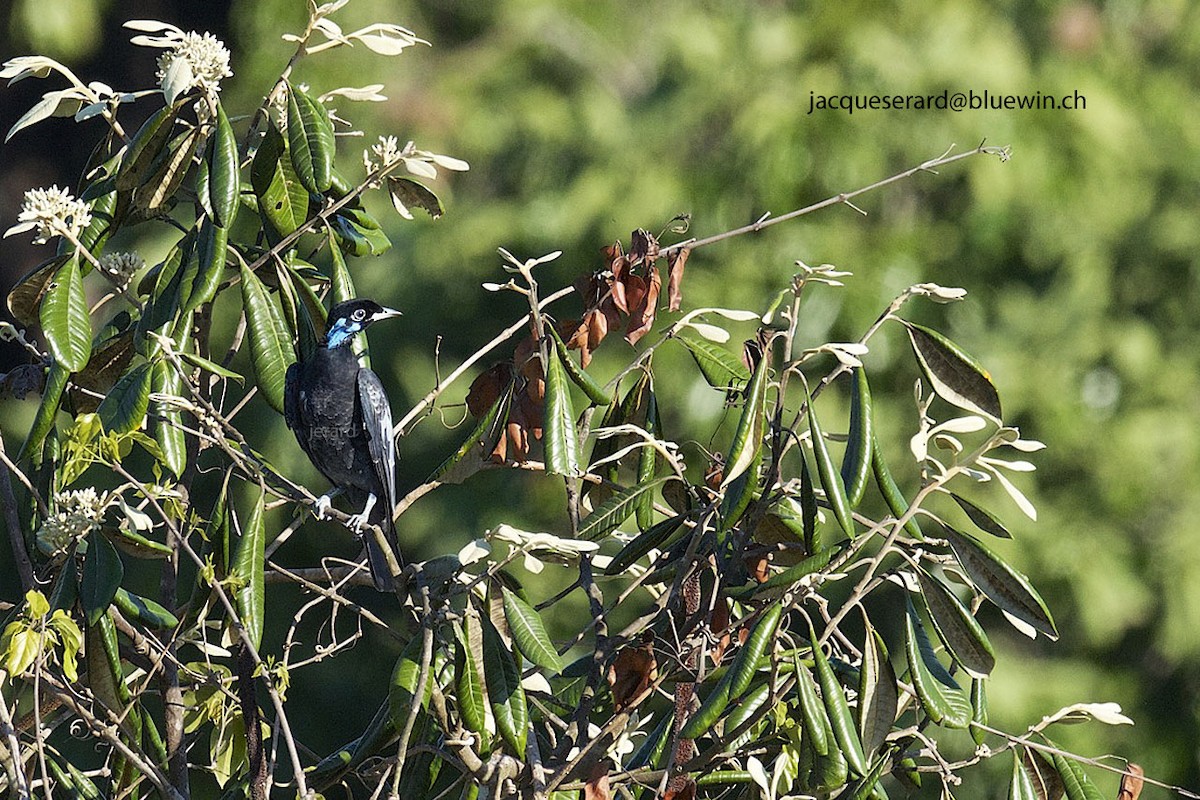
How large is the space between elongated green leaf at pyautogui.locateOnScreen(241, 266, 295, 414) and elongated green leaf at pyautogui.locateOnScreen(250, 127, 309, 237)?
0.09m

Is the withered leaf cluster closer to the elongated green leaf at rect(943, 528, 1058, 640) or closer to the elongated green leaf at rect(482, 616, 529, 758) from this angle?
the elongated green leaf at rect(482, 616, 529, 758)

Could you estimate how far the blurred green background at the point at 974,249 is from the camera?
13.3 feet

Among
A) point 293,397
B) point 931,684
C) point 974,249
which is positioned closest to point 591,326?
point 931,684

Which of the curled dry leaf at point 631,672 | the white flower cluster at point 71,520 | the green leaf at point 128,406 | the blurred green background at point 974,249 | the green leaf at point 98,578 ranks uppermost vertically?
the green leaf at point 128,406

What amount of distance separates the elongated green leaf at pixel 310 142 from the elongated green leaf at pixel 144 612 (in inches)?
19.5

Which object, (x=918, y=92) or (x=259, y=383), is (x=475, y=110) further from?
(x=259, y=383)

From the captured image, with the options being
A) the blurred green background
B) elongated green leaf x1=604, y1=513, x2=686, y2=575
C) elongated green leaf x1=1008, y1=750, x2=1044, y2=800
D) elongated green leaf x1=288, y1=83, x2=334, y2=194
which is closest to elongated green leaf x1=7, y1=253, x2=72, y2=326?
elongated green leaf x1=288, y1=83, x2=334, y2=194

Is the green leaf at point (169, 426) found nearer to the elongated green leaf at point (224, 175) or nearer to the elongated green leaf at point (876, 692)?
the elongated green leaf at point (224, 175)

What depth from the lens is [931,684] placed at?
4.53 ft

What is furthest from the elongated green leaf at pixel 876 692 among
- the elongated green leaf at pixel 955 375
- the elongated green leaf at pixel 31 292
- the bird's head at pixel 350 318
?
the elongated green leaf at pixel 31 292

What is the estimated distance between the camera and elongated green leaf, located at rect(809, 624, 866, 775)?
1.33m

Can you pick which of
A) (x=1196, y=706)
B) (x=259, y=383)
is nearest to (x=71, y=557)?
(x=259, y=383)

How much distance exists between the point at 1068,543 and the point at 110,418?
317 cm

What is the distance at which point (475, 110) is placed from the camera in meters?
5.30
